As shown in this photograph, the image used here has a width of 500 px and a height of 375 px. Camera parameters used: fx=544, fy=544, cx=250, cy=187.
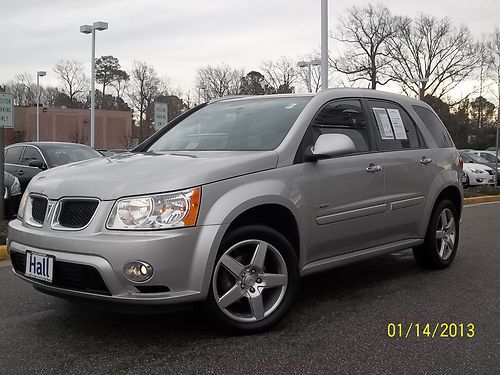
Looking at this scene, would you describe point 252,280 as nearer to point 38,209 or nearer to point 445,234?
point 38,209

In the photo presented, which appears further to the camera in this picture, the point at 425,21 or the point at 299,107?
the point at 425,21

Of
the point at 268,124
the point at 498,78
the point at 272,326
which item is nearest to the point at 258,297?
the point at 272,326

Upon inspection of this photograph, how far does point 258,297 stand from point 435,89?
185ft

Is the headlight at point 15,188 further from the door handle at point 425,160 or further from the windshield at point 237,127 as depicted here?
the door handle at point 425,160

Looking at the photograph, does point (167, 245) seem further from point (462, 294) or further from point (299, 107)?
point (462, 294)

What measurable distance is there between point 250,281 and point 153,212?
33.0 inches

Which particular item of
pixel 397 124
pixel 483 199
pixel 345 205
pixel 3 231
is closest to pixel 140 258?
pixel 345 205

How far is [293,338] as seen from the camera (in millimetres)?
3596

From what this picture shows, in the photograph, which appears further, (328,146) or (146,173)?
(328,146)

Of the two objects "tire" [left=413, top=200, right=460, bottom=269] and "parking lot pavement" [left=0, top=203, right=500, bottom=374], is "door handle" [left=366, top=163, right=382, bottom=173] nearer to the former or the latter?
"parking lot pavement" [left=0, top=203, right=500, bottom=374]

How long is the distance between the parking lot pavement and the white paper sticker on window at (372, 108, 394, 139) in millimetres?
1387

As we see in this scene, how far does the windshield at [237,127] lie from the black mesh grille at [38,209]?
117cm

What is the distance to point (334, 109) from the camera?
449 cm
